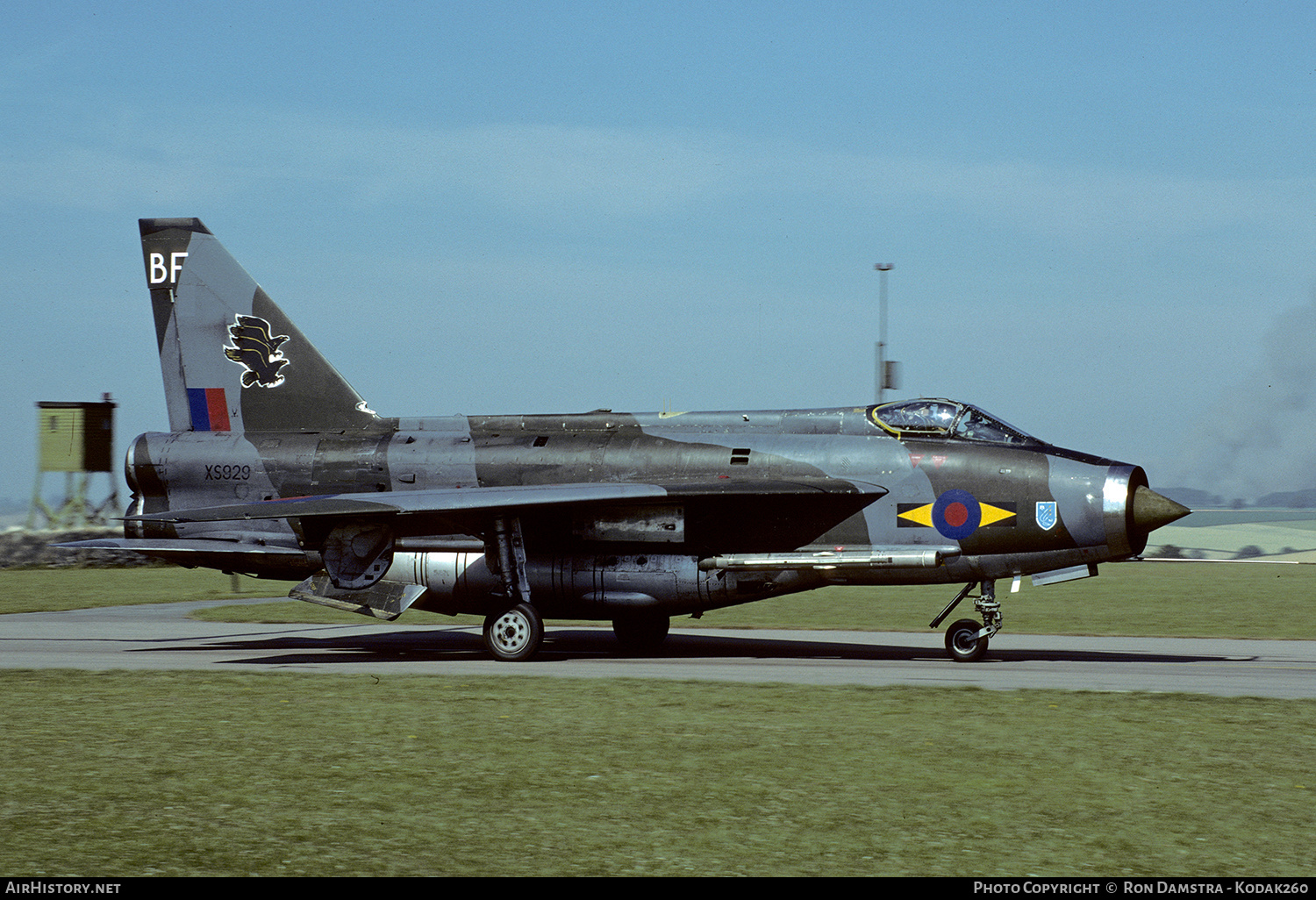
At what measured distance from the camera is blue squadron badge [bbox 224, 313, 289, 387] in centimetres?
2075

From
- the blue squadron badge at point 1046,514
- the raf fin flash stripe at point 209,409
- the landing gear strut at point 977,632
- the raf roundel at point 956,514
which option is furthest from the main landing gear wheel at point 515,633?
the blue squadron badge at point 1046,514

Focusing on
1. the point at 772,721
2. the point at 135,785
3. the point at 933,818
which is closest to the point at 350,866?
the point at 135,785

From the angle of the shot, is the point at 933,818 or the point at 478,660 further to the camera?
the point at 478,660

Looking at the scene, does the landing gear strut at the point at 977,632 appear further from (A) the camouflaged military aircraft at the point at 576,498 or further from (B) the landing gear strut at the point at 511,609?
(B) the landing gear strut at the point at 511,609

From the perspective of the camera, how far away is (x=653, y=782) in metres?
8.64

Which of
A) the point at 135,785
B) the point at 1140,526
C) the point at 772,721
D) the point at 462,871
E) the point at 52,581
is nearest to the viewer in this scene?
the point at 462,871

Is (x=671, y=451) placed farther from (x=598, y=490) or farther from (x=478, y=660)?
(x=478, y=660)

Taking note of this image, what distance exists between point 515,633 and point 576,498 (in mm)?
2216

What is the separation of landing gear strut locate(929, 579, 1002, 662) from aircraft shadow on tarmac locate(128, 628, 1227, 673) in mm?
242

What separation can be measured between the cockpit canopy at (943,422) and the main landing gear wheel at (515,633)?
5.50m

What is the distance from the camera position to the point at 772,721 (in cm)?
1123

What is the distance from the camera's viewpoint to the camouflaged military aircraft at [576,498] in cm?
1666

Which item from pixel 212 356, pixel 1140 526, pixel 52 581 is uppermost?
pixel 212 356

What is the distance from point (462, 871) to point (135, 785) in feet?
10.5
